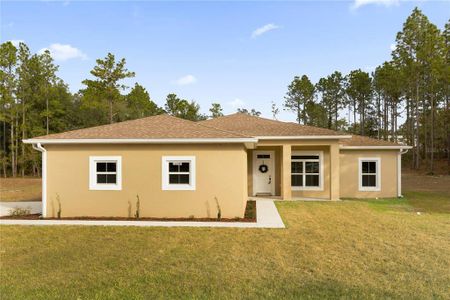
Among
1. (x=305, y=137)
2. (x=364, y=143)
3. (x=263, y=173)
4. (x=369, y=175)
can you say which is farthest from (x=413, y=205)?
(x=263, y=173)

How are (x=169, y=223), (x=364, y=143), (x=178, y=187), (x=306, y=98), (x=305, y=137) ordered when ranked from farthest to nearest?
(x=306, y=98) < (x=364, y=143) < (x=305, y=137) < (x=178, y=187) < (x=169, y=223)

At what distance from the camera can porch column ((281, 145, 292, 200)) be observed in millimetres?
14039

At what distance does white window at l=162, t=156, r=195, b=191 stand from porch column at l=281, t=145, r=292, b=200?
5.42 meters

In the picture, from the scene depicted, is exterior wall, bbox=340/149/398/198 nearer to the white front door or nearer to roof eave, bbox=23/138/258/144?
the white front door

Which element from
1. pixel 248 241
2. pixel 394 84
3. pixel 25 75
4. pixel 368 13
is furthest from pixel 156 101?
pixel 248 241

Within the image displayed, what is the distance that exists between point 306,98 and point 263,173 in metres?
33.6

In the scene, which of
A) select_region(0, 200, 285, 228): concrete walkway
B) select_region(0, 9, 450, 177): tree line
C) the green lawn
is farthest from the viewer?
select_region(0, 9, 450, 177): tree line

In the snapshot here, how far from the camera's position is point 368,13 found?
42.8 ft

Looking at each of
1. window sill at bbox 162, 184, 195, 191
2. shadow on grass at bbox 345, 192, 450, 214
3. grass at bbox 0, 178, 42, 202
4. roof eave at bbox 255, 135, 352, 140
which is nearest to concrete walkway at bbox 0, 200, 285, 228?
window sill at bbox 162, 184, 195, 191

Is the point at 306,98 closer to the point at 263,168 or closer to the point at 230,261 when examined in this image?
the point at 263,168

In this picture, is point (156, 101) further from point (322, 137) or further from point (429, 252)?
point (429, 252)

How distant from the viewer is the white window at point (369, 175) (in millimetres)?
15633

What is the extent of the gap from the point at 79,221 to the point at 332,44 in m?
14.7

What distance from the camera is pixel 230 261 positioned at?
18.8 ft
